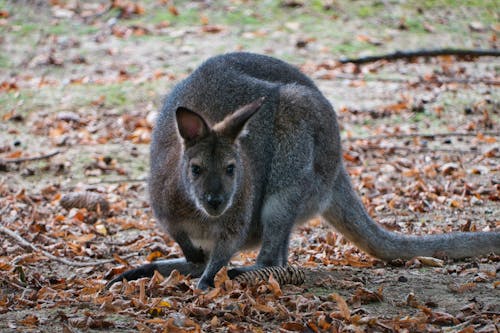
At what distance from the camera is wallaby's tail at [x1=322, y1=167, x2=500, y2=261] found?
17.4 feet

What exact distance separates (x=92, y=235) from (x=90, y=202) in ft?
2.21

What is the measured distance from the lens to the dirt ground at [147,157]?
420 centimetres

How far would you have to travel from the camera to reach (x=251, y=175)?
5133 mm

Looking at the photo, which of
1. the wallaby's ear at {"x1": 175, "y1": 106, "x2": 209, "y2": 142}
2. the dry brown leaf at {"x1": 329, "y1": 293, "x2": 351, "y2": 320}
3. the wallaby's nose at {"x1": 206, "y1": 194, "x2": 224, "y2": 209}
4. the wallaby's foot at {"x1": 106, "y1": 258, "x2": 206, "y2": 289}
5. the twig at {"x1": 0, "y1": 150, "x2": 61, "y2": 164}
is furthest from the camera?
the twig at {"x1": 0, "y1": 150, "x2": 61, "y2": 164}

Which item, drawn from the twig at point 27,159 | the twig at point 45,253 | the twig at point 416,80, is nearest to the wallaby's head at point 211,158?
the twig at point 45,253

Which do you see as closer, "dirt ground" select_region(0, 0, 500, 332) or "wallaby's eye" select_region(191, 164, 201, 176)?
"dirt ground" select_region(0, 0, 500, 332)

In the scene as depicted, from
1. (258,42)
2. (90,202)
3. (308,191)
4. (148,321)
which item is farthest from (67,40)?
(148,321)

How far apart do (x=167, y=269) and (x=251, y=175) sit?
786 mm

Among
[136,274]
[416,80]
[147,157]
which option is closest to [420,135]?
[416,80]

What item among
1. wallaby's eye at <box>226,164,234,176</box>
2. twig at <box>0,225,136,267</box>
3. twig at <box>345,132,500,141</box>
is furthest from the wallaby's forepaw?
twig at <box>345,132,500,141</box>

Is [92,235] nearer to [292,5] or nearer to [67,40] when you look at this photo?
[67,40]

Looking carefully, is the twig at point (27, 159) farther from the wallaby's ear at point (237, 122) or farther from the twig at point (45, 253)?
the wallaby's ear at point (237, 122)

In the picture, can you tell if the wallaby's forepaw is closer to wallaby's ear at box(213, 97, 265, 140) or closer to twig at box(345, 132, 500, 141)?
wallaby's ear at box(213, 97, 265, 140)

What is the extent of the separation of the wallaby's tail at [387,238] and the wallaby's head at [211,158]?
106 cm
